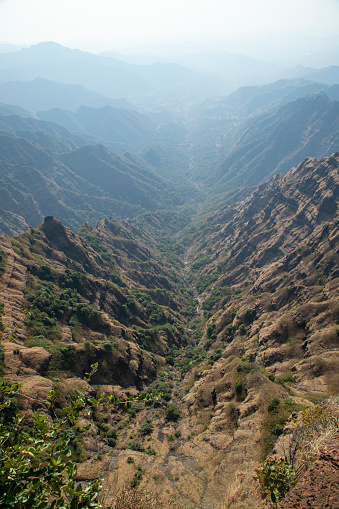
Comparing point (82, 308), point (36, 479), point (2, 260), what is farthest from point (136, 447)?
point (2, 260)

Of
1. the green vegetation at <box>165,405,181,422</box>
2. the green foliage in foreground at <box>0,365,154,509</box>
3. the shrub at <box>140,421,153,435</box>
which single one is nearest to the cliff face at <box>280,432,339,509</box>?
the green foliage in foreground at <box>0,365,154,509</box>

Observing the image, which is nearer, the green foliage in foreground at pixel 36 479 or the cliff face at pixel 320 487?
the green foliage in foreground at pixel 36 479

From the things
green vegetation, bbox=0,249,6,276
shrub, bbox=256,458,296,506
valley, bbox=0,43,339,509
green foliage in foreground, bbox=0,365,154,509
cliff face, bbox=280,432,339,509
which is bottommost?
valley, bbox=0,43,339,509

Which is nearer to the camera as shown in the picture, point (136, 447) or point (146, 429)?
point (136, 447)

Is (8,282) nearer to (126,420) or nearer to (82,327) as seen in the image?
(82,327)

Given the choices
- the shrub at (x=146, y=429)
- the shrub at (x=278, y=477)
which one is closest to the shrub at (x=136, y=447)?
the shrub at (x=146, y=429)

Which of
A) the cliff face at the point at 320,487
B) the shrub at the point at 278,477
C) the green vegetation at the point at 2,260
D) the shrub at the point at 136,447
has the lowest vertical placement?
the shrub at the point at 136,447

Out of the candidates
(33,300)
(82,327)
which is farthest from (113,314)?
(33,300)

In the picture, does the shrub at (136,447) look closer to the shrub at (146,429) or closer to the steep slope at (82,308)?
the shrub at (146,429)

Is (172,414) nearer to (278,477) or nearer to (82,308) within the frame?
(82,308)

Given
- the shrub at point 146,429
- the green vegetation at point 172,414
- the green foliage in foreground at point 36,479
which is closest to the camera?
Answer: the green foliage in foreground at point 36,479

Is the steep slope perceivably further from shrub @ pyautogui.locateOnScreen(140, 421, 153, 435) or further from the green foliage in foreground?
the green foliage in foreground

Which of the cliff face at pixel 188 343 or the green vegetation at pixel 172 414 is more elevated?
the cliff face at pixel 188 343
